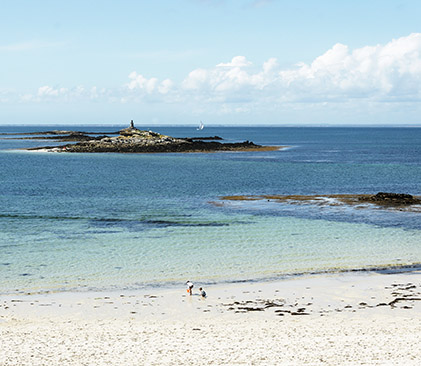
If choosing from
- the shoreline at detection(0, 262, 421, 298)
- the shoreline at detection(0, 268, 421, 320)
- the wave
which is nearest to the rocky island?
the wave

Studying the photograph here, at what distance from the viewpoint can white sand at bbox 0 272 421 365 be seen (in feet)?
49.1

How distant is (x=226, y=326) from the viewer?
17.7 meters

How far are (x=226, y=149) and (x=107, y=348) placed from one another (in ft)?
383

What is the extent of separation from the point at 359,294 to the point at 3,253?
18156mm

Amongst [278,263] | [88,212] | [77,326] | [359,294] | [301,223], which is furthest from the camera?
[88,212]

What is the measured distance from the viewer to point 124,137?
140625 mm

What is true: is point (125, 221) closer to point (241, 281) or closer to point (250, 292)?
point (241, 281)

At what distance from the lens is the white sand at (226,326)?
49.1 feet

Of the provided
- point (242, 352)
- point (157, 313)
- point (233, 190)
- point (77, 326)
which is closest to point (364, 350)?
point (242, 352)

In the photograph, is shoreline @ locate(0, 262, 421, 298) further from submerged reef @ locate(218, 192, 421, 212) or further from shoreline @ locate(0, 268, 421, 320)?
submerged reef @ locate(218, 192, 421, 212)

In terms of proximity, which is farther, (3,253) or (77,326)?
(3,253)

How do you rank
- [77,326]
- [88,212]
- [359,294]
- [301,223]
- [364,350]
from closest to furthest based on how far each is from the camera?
[364,350] < [77,326] < [359,294] < [301,223] < [88,212]

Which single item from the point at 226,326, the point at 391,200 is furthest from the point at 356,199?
the point at 226,326

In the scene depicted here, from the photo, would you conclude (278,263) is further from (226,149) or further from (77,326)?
(226,149)
